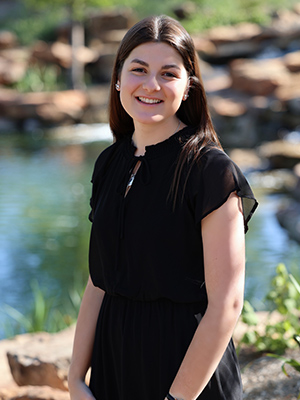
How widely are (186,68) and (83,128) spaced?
42.0 ft

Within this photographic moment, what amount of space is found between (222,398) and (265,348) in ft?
3.95

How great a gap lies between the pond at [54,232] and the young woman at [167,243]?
2566 millimetres

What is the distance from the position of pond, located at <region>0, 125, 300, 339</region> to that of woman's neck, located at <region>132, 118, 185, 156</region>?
2.57 metres

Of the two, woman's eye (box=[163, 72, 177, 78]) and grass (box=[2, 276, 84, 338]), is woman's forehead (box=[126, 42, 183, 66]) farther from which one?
grass (box=[2, 276, 84, 338])

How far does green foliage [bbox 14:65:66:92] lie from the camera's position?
639 inches

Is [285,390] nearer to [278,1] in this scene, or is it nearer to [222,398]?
[222,398]

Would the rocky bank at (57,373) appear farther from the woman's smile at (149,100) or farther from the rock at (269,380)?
the woman's smile at (149,100)

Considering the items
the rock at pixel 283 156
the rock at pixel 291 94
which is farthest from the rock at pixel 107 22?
the rock at pixel 283 156

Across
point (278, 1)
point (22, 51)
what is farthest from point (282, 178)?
point (278, 1)

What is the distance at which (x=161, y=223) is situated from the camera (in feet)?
4.48

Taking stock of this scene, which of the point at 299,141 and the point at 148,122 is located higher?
the point at 148,122

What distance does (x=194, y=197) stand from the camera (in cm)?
133

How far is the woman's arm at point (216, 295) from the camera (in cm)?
127

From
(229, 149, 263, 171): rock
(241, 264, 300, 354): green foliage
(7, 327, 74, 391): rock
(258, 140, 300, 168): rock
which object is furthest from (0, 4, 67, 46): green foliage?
(241, 264, 300, 354): green foliage
